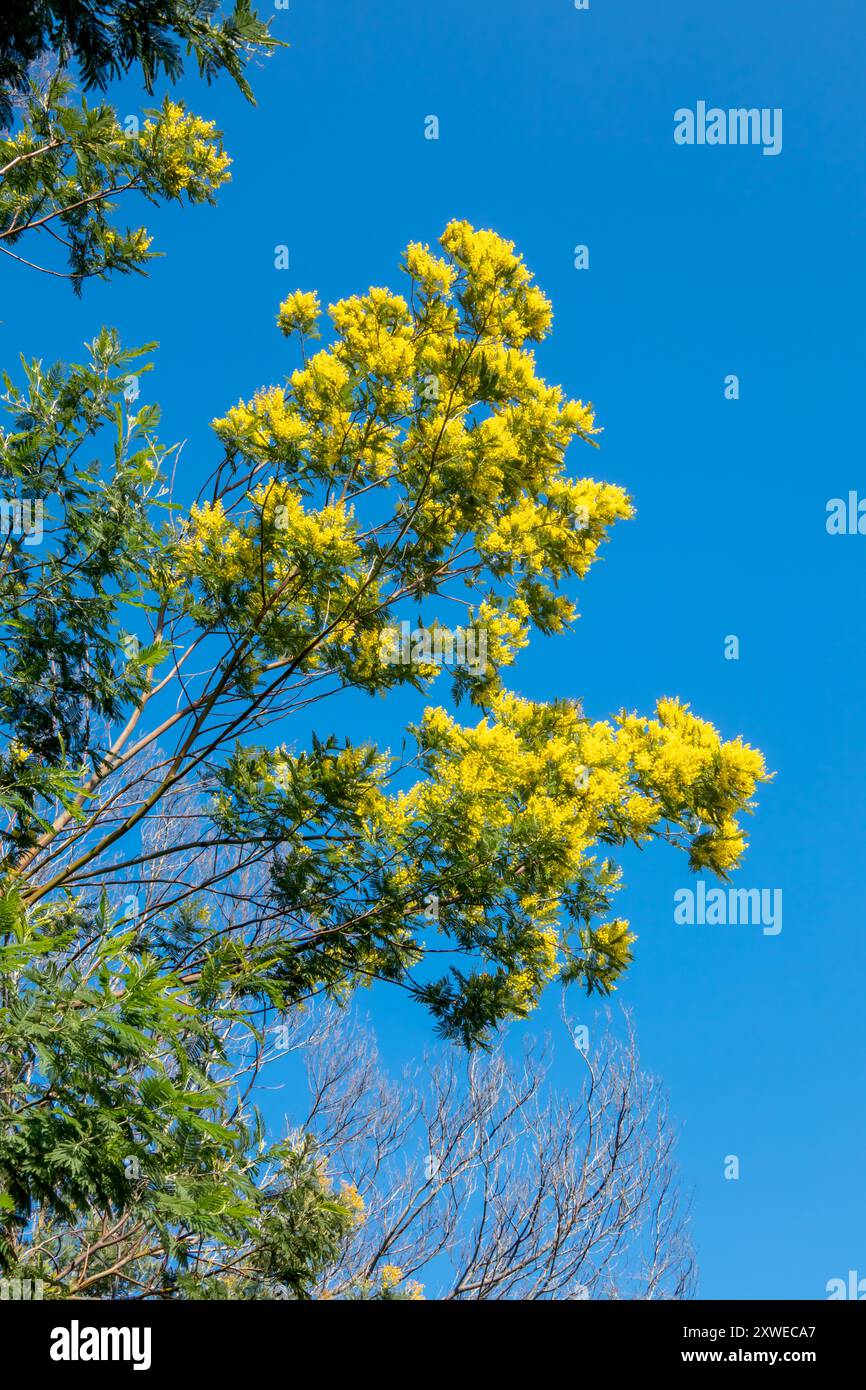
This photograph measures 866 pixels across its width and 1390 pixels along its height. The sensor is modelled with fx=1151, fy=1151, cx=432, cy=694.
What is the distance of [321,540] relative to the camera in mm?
6625

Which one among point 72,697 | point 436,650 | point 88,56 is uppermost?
point 88,56

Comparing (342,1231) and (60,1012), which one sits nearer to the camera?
(60,1012)

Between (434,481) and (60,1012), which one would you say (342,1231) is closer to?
(60,1012)

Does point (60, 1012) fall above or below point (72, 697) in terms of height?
below

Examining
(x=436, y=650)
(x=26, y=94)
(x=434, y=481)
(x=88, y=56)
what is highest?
(x=26, y=94)
